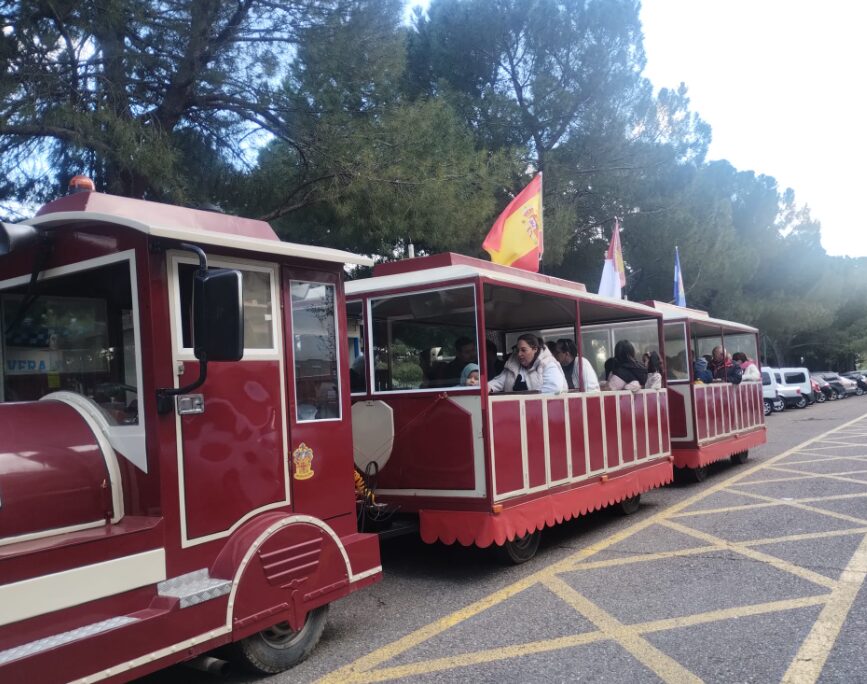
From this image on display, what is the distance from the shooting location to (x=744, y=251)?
28.2 metres

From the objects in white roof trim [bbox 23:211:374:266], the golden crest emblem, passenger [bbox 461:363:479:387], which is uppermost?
white roof trim [bbox 23:211:374:266]

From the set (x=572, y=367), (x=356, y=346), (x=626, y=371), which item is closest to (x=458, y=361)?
(x=356, y=346)

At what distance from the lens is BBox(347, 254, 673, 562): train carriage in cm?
583

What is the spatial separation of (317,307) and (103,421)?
4.53 ft

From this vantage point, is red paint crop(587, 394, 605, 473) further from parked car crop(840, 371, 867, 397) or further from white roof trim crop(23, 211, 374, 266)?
parked car crop(840, 371, 867, 397)

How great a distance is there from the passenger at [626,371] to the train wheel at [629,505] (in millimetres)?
1252

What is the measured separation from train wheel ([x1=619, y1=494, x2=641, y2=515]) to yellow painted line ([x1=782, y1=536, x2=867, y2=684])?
9.19 ft

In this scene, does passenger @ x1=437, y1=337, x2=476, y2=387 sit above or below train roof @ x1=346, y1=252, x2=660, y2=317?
below

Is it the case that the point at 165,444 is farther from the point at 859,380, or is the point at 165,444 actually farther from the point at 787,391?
the point at 859,380

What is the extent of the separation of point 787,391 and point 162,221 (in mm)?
29297

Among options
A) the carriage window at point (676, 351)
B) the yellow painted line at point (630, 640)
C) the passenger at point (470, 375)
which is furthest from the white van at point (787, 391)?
the yellow painted line at point (630, 640)

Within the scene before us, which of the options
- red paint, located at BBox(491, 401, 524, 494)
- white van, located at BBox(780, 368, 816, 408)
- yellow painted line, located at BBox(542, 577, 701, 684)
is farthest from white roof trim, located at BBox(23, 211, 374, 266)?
white van, located at BBox(780, 368, 816, 408)

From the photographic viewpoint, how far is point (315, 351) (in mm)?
4449

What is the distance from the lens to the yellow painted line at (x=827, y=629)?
3.84 metres
